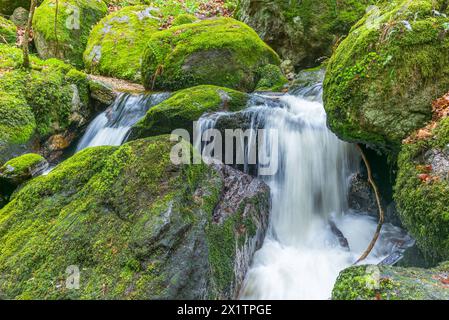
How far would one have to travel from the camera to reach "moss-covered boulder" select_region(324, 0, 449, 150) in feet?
12.6

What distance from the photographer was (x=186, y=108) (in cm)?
584

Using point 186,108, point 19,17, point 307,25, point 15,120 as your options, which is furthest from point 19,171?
point 19,17

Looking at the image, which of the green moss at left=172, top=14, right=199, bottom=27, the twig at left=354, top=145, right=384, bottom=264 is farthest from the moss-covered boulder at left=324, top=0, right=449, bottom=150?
the green moss at left=172, top=14, right=199, bottom=27

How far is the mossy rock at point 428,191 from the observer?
3.14 metres

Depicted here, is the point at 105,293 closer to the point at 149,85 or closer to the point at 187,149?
the point at 187,149

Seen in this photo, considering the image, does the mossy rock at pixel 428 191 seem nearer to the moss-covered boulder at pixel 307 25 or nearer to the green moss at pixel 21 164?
the green moss at pixel 21 164

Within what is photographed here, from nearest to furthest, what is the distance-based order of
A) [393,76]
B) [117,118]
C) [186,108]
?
[393,76], [186,108], [117,118]

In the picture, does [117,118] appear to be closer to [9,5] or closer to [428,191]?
[428,191]

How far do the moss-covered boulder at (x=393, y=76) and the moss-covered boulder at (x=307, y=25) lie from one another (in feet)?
15.8

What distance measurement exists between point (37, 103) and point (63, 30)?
5.52 meters

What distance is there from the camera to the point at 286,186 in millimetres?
5445

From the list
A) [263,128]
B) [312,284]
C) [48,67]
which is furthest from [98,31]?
[312,284]

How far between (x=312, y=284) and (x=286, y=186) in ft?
5.83

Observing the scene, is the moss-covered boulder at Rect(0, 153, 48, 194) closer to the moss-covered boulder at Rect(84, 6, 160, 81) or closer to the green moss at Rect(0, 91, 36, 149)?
the green moss at Rect(0, 91, 36, 149)
